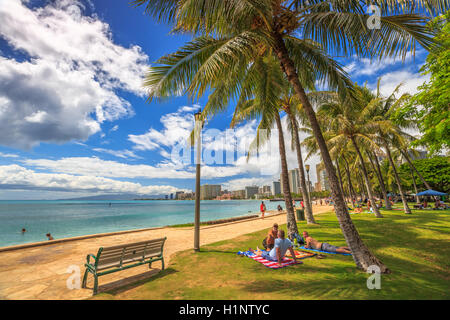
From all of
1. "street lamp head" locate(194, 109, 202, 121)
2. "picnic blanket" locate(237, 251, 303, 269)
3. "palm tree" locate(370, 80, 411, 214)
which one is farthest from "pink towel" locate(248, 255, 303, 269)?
"palm tree" locate(370, 80, 411, 214)

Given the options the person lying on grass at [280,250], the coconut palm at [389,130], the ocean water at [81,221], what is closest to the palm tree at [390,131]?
the coconut palm at [389,130]

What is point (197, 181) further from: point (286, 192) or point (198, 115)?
Answer: point (286, 192)

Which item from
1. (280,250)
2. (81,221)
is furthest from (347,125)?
(81,221)

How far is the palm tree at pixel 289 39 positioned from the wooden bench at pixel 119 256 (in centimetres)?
421

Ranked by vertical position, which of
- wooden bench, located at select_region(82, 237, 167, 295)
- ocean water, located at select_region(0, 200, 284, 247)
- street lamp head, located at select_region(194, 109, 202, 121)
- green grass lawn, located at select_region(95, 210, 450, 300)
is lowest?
ocean water, located at select_region(0, 200, 284, 247)

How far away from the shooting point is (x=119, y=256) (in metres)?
4.41

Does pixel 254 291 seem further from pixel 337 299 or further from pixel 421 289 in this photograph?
pixel 421 289

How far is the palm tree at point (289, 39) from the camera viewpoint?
15.2ft

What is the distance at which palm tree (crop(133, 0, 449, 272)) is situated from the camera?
4633 mm

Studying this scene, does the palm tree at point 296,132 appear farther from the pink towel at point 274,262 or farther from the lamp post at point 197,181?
the pink towel at point 274,262

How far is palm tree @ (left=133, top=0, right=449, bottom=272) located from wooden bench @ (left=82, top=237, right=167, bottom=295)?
13.8 feet

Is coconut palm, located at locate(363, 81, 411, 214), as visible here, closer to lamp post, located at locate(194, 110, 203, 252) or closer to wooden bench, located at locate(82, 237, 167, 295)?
lamp post, located at locate(194, 110, 203, 252)

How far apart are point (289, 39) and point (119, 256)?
8.32m
